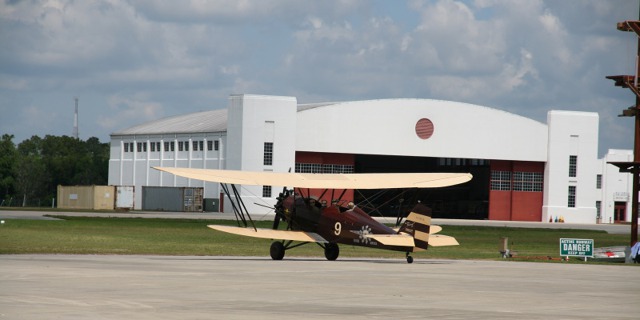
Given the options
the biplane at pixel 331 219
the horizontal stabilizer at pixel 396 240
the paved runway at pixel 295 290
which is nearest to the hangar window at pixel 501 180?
the biplane at pixel 331 219

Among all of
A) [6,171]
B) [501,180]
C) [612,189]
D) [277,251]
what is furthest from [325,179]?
[6,171]

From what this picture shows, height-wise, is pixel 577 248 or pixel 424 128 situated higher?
pixel 424 128

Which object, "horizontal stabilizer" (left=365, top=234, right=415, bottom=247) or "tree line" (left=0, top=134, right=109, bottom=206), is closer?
"horizontal stabilizer" (left=365, top=234, right=415, bottom=247)

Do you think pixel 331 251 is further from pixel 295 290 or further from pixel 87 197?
pixel 87 197

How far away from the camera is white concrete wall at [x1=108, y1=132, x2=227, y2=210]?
3745 inches

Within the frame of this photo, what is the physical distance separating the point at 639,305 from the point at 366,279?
669 cm

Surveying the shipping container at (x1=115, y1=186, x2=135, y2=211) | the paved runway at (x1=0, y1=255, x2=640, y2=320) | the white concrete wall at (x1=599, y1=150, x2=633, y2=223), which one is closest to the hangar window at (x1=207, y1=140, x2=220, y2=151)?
the shipping container at (x1=115, y1=186, x2=135, y2=211)

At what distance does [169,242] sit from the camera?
1665 inches

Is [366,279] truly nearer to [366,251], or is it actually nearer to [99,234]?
[366,251]

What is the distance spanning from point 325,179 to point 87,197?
70.4 m

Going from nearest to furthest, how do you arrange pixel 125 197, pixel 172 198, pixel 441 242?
pixel 441 242, pixel 172 198, pixel 125 197

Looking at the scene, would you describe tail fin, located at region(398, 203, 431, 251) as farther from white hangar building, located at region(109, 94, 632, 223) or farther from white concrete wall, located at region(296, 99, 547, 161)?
white concrete wall, located at region(296, 99, 547, 161)

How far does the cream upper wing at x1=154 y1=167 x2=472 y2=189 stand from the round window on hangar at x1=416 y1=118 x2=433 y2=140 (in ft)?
191

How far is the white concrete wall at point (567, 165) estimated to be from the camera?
100062 mm
